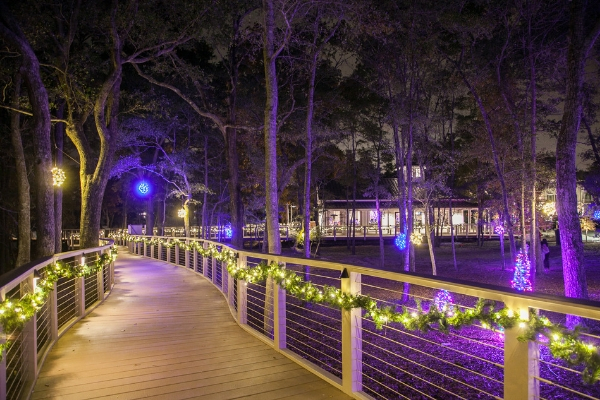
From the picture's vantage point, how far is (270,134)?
8.09 m

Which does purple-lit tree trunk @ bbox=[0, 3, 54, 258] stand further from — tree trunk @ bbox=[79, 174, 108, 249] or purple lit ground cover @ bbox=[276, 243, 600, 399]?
purple lit ground cover @ bbox=[276, 243, 600, 399]

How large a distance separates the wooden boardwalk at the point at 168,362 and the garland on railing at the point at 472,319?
739 mm

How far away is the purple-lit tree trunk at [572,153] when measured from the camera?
815 centimetres

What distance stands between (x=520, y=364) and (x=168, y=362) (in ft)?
11.5

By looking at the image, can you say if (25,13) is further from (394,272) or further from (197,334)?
(394,272)

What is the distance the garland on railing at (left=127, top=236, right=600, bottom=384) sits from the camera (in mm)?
2137

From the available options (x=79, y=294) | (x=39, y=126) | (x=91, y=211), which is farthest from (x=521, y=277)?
(x=39, y=126)

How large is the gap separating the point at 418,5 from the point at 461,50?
3184 millimetres

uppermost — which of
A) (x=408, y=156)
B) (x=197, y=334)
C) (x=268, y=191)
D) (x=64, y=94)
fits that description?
(x=64, y=94)

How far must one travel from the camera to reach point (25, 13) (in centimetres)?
1139

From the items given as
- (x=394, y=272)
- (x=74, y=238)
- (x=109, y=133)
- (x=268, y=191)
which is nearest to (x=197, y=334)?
(x=268, y=191)

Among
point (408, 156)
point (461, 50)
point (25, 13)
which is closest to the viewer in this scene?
point (25, 13)

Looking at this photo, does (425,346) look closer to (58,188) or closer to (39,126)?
(39,126)

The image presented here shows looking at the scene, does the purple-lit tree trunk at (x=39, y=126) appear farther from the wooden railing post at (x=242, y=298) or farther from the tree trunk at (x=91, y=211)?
the wooden railing post at (x=242, y=298)
